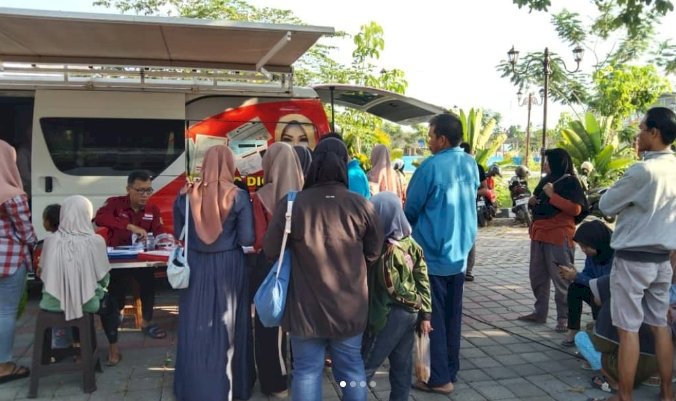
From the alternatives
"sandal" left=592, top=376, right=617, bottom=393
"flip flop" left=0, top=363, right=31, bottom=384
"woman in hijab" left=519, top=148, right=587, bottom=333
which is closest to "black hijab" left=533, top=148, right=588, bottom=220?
"woman in hijab" left=519, top=148, right=587, bottom=333

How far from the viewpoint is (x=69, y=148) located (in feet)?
18.4

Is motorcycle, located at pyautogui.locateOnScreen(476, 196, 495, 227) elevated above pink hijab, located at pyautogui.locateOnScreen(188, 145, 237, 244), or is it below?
below

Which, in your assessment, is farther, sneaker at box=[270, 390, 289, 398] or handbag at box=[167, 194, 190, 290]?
sneaker at box=[270, 390, 289, 398]

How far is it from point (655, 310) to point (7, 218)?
4.27 meters

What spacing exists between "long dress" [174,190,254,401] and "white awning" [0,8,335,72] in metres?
1.62

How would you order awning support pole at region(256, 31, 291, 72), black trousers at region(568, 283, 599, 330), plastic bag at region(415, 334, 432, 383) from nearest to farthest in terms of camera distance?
1. plastic bag at region(415, 334, 432, 383)
2. black trousers at region(568, 283, 599, 330)
3. awning support pole at region(256, 31, 291, 72)

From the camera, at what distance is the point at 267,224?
3.64 metres

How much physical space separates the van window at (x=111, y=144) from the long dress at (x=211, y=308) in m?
2.52

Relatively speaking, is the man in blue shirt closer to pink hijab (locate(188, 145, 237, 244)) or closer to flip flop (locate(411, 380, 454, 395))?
flip flop (locate(411, 380, 454, 395))

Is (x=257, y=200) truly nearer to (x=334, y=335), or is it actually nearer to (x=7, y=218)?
(x=334, y=335)

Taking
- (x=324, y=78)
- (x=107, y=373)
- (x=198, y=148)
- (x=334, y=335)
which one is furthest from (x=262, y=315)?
(x=324, y=78)

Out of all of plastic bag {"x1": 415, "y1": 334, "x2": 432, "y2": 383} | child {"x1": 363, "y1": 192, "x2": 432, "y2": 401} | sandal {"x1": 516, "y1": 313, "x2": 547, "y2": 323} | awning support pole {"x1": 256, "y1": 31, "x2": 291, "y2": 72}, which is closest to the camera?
child {"x1": 363, "y1": 192, "x2": 432, "y2": 401}

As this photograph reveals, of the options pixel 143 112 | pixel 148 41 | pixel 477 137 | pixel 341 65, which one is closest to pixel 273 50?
pixel 148 41

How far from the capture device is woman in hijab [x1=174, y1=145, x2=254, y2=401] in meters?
3.38
